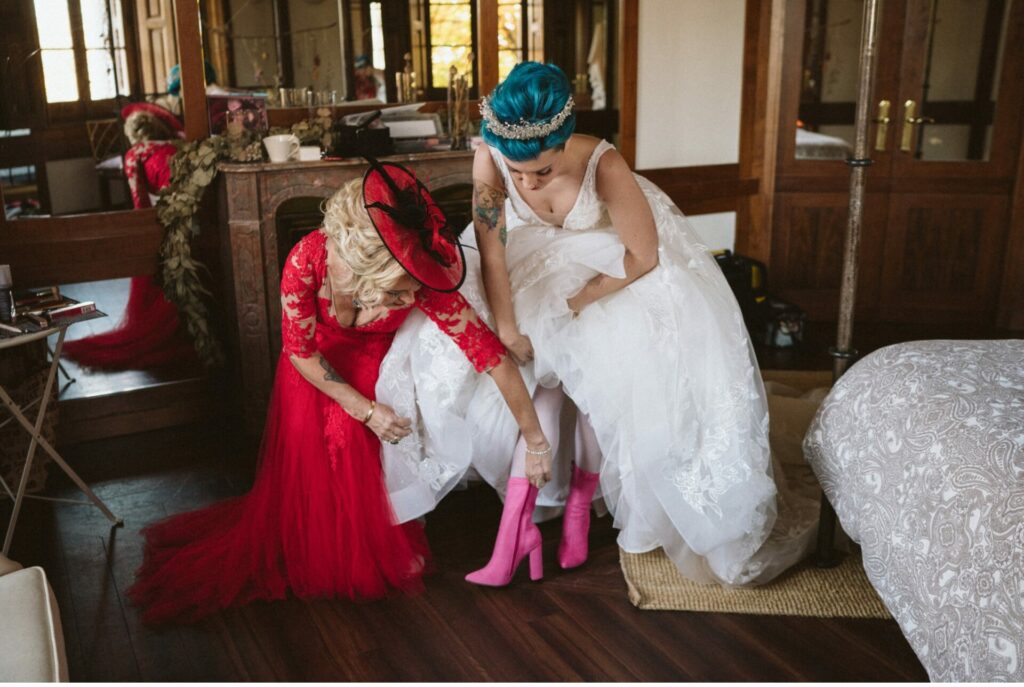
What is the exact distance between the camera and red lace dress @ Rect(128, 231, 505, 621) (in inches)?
97.8

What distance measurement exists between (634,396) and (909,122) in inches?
120

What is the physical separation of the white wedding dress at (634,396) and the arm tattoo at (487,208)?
0.07 m

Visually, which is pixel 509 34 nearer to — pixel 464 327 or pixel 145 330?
pixel 145 330

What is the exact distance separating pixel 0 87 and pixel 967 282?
455cm

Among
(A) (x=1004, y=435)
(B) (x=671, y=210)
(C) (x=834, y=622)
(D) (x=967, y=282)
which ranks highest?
(B) (x=671, y=210)

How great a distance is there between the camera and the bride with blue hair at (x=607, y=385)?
8.13 feet

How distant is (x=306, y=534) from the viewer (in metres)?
2.53

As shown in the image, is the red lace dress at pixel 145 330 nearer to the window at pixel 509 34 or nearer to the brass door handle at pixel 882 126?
the window at pixel 509 34

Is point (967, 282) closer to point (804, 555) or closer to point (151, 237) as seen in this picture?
point (804, 555)

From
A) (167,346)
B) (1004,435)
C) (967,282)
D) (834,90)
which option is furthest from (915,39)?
(167,346)

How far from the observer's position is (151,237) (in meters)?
3.59

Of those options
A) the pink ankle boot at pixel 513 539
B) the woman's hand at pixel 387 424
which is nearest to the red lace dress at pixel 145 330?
the woman's hand at pixel 387 424

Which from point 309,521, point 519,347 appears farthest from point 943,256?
point 309,521

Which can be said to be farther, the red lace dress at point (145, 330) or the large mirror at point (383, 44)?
the large mirror at point (383, 44)
